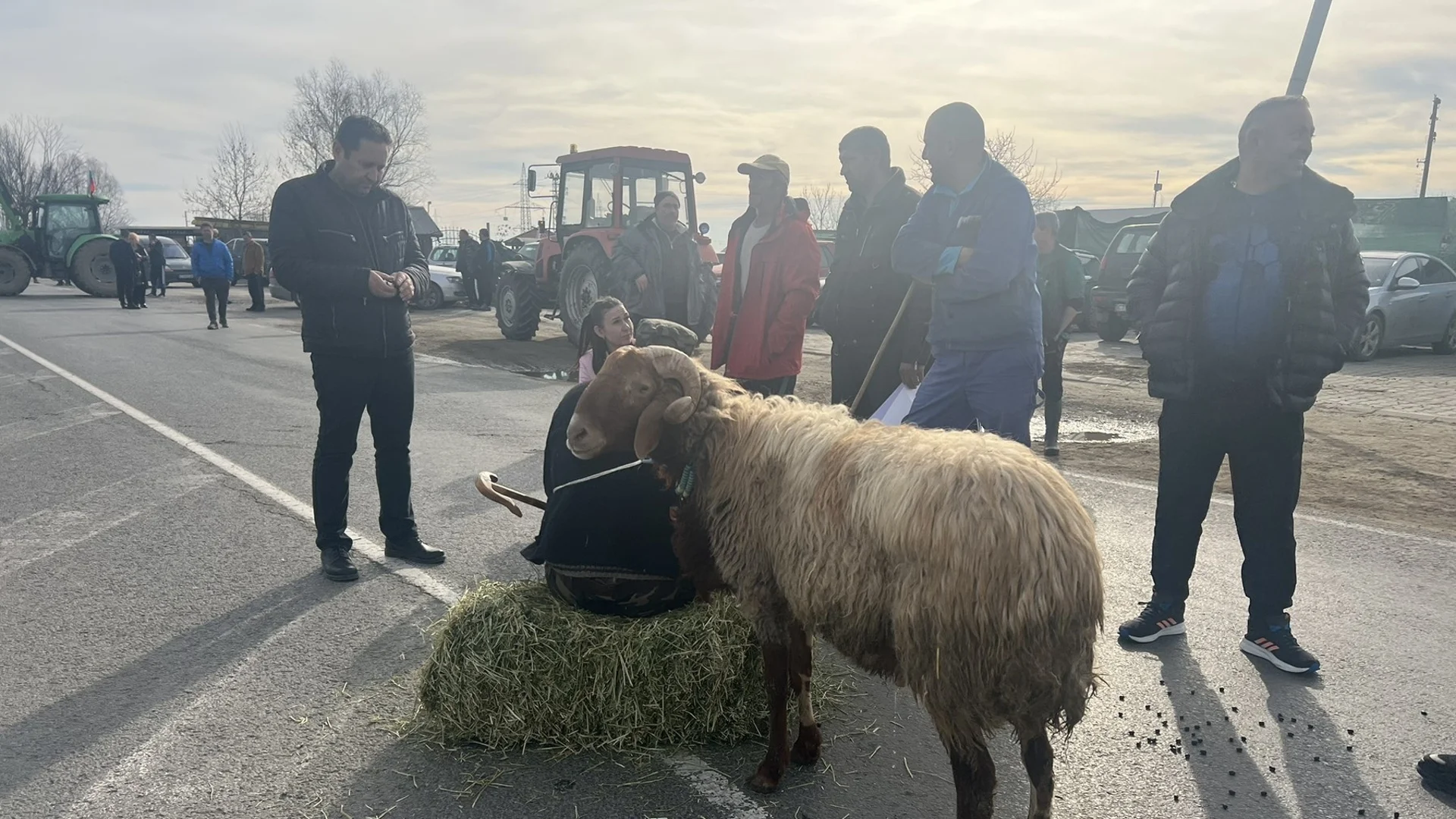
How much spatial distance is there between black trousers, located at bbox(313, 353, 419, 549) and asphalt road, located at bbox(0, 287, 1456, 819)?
28 cm

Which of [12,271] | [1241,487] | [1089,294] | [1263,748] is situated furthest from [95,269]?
[1263,748]

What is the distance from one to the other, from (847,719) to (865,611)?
106cm

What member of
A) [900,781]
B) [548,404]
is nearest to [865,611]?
[900,781]

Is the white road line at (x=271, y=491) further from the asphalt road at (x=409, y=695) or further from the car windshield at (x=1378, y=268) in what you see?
the car windshield at (x=1378, y=268)

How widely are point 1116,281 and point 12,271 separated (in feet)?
106

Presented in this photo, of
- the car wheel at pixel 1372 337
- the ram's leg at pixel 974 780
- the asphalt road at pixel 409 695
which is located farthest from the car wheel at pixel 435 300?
the ram's leg at pixel 974 780

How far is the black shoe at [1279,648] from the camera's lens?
3967mm

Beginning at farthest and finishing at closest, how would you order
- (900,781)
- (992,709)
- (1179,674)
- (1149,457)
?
(1149,457) → (1179,674) → (900,781) → (992,709)

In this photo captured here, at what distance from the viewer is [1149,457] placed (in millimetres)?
8141

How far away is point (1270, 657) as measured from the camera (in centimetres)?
405

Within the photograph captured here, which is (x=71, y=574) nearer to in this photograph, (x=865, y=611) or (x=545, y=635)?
(x=545, y=635)

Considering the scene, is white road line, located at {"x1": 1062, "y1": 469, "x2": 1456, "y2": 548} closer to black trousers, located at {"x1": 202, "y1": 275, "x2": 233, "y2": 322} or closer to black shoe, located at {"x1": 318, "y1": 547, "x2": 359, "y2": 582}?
black shoe, located at {"x1": 318, "y1": 547, "x2": 359, "y2": 582}

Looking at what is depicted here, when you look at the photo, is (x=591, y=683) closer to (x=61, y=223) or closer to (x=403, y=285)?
(x=403, y=285)

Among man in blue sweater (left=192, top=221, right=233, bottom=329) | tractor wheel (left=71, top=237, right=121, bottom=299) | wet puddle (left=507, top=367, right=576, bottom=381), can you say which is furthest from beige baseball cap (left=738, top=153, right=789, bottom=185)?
tractor wheel (left=71, top=237, right=121, bottom=299)
